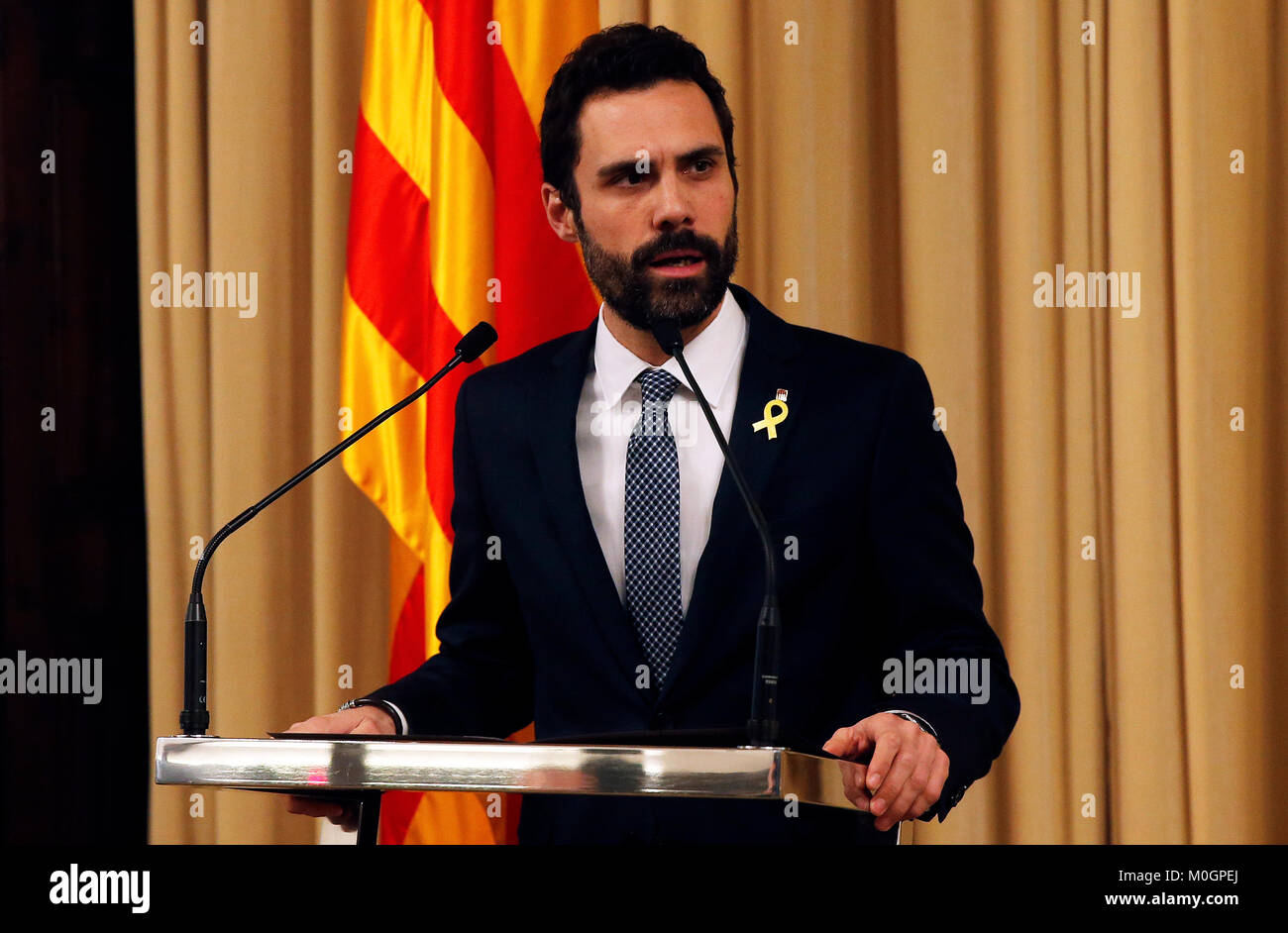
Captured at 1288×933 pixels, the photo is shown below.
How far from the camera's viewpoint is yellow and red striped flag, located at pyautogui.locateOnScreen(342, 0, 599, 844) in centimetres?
263

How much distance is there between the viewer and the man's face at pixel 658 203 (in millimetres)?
1876

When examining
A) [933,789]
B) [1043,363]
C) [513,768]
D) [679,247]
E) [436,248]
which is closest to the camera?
[513,768]

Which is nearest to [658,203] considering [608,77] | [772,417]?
[608,77]

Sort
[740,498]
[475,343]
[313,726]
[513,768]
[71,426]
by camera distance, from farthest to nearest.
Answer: [71,426], [740,498], [475,343], [313,726], [513,768]

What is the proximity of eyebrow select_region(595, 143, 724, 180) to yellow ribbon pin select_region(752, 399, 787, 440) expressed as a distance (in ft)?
1.24

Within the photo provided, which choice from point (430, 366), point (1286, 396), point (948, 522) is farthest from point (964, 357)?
point (430, 366)

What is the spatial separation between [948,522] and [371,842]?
2.73ft

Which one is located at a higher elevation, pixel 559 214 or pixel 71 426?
pixel 559 214

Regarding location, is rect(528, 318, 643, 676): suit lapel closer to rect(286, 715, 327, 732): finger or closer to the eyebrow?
the eyebrow

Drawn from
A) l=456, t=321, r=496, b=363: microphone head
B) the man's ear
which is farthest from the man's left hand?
the man's ear

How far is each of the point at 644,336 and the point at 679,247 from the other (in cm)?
15

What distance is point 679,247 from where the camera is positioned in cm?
187

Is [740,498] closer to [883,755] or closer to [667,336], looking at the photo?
[667,336]
